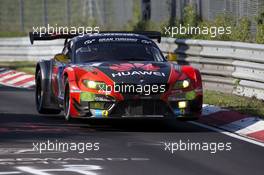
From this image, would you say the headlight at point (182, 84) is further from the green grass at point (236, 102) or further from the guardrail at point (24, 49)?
the guardrail at point (24, 49)

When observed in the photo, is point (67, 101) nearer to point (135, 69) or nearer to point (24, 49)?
point (135, 69)

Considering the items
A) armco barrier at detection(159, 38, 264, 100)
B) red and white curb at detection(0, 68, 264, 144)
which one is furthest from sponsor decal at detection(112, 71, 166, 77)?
armco barrier at detection(159, 38, 264, 100)

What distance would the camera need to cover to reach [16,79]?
2495 cm

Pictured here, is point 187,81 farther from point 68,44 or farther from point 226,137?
point 68,44

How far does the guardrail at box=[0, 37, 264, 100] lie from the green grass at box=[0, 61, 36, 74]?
685 centimetres

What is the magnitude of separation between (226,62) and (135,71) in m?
5.61

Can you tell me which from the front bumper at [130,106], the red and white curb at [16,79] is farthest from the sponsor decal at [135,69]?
the red and white curb at [16,79]

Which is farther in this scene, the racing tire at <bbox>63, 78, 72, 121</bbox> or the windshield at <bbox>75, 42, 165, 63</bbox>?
the windshield at <bbox>75, 42, 165, 63</bbox>

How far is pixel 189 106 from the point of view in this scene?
13883 mm

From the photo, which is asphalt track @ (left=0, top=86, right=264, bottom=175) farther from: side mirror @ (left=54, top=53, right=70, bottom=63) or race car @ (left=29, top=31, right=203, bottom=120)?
side mirror @ (left=54, top=53, right=70, bottom=63)

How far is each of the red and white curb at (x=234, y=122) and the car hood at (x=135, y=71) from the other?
1.27 m

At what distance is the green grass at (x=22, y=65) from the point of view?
2763 cm

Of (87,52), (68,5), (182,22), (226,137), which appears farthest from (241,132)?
(68,5)

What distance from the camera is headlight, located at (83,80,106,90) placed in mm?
13578
